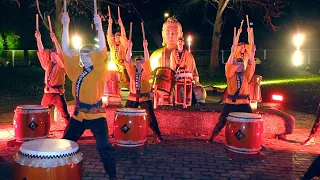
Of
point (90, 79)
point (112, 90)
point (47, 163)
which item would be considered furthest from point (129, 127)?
point (47, 163)

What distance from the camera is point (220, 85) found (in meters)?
20.1

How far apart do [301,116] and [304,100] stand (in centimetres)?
381

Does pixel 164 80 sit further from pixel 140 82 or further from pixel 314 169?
pixel 314 169

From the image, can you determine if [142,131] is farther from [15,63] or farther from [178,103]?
[15,63]

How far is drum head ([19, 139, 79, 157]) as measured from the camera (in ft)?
12.3

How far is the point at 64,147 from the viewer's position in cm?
394

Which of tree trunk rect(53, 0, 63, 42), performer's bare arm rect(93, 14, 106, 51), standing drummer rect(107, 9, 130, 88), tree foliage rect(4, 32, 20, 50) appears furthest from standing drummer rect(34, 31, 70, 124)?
tree foliage rect(4, 32, 20, 50)

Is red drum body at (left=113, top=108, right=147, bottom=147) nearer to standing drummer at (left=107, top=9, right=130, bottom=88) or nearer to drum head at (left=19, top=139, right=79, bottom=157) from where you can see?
drum head at (left=19, top=139, right=79, bottom=157)

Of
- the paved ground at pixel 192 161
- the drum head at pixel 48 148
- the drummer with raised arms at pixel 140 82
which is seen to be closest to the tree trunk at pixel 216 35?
the paved ground at pixel 192 161

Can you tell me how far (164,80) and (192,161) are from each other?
8.71ft

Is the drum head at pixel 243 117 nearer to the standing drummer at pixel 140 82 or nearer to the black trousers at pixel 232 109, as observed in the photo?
the black trousers at pixel 232 109

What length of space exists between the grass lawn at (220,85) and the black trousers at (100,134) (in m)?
8.36

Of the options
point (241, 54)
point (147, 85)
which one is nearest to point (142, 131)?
point (147, 85)

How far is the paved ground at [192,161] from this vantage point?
18.5 ft
